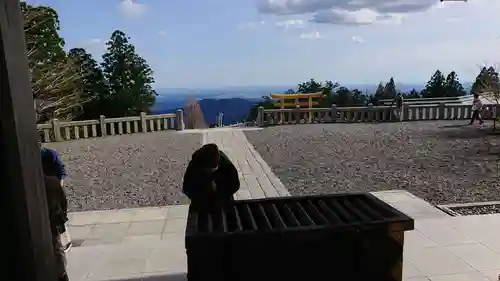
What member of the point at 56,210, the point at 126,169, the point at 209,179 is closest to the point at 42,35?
the point at 126,169

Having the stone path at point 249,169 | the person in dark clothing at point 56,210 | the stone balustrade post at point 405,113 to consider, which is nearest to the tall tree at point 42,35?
the stone path at point 249,169

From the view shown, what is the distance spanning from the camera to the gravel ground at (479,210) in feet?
17.1

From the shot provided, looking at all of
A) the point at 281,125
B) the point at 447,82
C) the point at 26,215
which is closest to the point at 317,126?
the point at 281,125

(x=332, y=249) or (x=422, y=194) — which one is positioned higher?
(x=332, y=249)

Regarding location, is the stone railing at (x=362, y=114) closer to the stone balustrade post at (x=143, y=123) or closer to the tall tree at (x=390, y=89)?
the tall tree at (x=390, y=89)

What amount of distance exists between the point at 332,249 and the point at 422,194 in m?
4.62

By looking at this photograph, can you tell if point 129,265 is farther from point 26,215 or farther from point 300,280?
point 26,215

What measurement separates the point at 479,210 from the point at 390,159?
425cm

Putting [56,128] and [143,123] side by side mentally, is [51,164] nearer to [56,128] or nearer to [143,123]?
[56,128]

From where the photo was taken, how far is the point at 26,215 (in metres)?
1.11

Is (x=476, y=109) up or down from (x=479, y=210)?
up

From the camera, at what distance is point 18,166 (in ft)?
3.60

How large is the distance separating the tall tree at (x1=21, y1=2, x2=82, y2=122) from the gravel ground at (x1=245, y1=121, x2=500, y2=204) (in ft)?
25.1

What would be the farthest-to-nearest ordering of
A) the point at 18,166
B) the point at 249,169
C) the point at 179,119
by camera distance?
the point at 179,119 < the point at 249,169 < the point at 18,166
